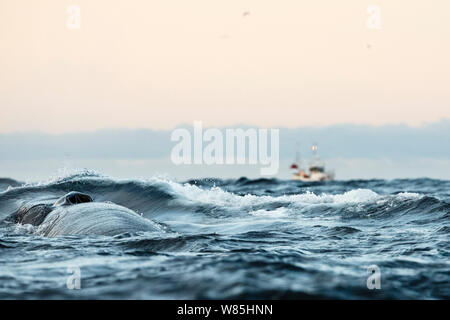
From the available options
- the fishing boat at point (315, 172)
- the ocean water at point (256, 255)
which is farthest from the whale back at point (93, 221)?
the fishing boat at point (315, 172)

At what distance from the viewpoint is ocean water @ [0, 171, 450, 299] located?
10336 millimetres

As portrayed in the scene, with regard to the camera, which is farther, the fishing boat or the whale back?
the fishing boat

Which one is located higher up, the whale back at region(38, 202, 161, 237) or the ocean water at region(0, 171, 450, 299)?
the whale back at region(38, 202, 161, 237)

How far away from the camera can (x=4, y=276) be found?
11.6 meters

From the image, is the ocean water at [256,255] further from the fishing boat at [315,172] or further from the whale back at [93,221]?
the fishing boat at [315,172]

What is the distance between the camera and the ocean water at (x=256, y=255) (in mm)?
10336

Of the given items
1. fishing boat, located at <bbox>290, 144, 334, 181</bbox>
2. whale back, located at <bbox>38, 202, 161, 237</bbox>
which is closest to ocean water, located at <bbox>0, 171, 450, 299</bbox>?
whale back, located at <bbox>38, 202, 161, 237</bbox>

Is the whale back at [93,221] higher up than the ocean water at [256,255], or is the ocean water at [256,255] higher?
the whale back at [93,221]

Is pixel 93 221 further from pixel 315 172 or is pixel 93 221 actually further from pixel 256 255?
pixel 315 172

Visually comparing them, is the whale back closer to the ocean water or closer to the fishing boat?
the ocean water

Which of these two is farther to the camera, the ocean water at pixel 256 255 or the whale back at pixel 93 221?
the whale back at pixel 93 221

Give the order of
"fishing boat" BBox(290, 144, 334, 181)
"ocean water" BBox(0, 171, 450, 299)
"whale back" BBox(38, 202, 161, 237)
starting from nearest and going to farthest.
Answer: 1. "ocean water" BBox(0, 171, 450, 299)
2. "whale back" BBox(38, 202, 161, 237)
3. "fishing boat" BBox(290, 144, 334, 181)
